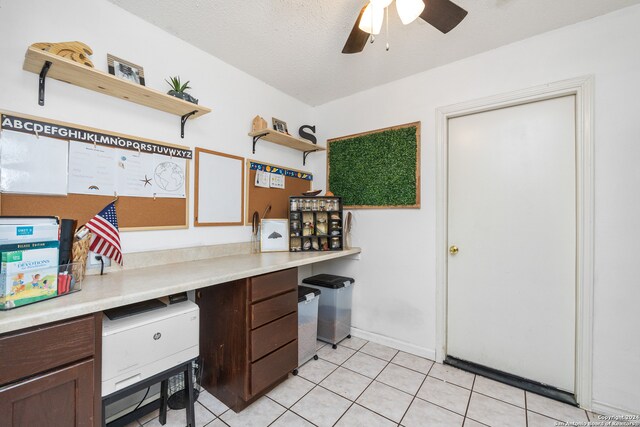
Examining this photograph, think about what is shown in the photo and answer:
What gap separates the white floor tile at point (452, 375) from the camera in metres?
2.11

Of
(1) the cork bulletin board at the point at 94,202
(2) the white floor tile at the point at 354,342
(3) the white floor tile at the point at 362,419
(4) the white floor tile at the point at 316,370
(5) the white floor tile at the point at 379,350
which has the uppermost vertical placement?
(1) the cork bulletin board at the point at 94,202

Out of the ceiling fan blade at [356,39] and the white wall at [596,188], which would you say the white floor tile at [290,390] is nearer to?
the white wall at [596,188]

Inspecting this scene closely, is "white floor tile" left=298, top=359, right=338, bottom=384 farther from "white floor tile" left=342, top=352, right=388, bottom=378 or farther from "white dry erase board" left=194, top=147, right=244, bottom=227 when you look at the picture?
"white dry erase board" left=194, top=147, right=244, bottom=227

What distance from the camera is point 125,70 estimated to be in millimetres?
1703

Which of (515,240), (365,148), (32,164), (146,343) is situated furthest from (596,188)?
(32,164)

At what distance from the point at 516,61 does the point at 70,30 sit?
295cm

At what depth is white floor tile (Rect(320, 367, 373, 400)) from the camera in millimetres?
1963

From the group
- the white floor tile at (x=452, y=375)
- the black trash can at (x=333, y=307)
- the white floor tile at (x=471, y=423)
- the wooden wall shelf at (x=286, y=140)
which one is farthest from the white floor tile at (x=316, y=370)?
the wooden wall shelf at (x=286, y=140)

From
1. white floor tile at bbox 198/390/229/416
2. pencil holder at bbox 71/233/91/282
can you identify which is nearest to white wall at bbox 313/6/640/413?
white floor tile at bbox 198/390/229/416

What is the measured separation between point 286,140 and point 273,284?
1.47m

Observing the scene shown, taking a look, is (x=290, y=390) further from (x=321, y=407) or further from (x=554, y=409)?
(x=554, y=409)

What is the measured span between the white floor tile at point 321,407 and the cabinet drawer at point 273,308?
58 cm

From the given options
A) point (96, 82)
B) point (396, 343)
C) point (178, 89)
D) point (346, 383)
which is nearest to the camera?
point (96, 82)

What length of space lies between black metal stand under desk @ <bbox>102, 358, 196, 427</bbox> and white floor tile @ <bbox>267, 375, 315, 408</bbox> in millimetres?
545
